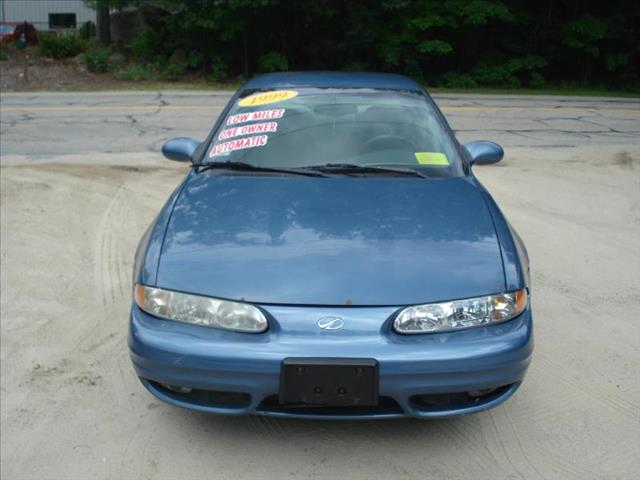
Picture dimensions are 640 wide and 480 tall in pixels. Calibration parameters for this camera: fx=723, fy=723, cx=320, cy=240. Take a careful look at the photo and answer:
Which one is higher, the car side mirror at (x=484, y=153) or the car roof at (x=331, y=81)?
the car roof at (x=331, y=81)

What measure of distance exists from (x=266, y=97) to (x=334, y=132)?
606 mm

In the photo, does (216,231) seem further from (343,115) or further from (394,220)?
(343,115)

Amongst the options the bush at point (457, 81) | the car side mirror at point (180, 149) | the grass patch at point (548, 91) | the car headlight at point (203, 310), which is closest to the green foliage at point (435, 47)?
the bush at point (457, 81)

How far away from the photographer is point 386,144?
4.12 m

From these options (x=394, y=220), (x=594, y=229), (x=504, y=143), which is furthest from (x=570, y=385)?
(x=504, y=143)

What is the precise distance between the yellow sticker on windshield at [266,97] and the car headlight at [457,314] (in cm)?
210

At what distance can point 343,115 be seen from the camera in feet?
14.1

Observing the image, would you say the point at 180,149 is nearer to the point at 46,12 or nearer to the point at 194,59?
the point at 194,59

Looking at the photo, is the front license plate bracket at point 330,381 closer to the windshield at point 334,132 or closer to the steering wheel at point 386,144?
the windshield at point 334,132

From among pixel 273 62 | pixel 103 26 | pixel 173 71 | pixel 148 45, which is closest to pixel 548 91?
pixel 273 62

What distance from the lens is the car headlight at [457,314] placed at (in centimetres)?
280

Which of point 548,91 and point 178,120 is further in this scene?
point 548,91

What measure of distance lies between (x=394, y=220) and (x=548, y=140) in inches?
317

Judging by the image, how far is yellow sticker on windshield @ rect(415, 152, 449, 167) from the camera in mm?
4004
